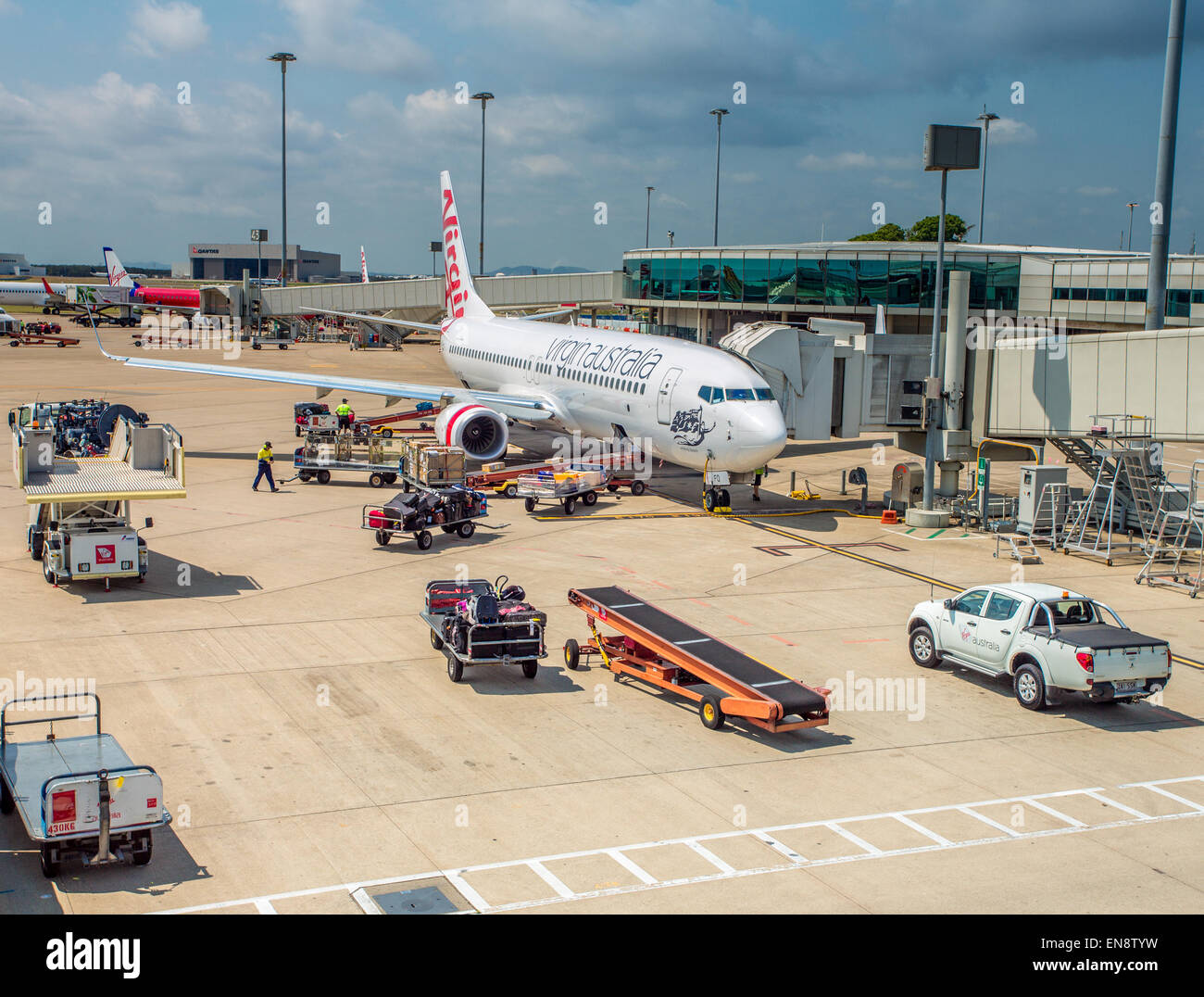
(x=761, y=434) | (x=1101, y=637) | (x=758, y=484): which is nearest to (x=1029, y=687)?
(x=1101, y=637)

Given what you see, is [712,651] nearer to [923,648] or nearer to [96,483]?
[923,648]

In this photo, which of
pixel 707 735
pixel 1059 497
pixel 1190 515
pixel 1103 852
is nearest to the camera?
pixel 1103 852

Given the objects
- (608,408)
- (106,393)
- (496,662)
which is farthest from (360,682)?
(106,393)

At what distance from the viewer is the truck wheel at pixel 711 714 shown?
18.8 meters

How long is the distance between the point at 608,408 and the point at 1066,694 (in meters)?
21.7

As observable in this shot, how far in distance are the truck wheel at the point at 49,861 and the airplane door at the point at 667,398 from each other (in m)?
25.7

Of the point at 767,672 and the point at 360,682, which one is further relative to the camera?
the point at 360,682

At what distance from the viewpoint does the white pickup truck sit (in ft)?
63.8

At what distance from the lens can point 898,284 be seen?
68500 millimetres

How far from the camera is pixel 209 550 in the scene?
30.7 metres

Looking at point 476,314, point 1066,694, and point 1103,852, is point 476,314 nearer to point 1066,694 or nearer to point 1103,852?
point 1066,694

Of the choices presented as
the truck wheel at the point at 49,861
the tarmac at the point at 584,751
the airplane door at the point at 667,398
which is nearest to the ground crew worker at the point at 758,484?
the airplane door at the point at 667,398

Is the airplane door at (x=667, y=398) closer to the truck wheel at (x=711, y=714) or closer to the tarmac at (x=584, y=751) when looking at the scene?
the tarmac at (x=584, y=751)

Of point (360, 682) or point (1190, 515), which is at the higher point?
point (1190, 515)
